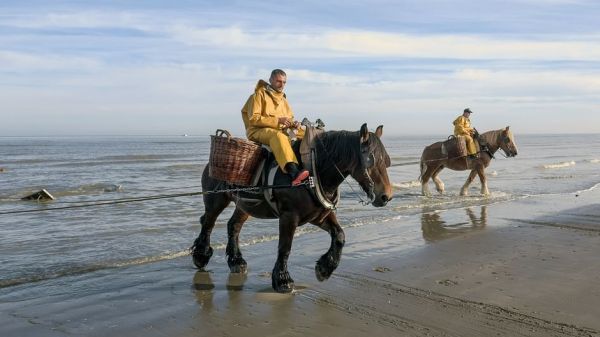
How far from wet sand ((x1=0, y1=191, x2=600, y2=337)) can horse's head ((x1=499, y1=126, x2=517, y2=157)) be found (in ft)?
25.7

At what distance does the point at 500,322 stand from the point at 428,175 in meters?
12.5

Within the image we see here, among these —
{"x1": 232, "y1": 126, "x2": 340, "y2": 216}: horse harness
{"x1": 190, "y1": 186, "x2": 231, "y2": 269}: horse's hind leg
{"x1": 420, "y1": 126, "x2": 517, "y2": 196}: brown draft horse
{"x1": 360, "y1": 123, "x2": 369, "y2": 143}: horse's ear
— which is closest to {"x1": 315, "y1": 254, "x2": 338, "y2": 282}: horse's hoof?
{"x1": 232, "y1": 126, "x2": 340, "y2": 216}: horse harness

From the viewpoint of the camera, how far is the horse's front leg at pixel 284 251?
604 centimetres

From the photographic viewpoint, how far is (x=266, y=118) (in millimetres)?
6262

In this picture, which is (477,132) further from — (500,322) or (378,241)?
(500,322)

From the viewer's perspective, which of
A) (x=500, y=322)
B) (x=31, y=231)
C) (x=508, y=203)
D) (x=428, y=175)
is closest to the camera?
(x=500, y=322)

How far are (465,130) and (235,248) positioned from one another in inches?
480

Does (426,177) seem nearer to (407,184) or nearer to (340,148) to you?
(407,184)

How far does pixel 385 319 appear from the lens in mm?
5320

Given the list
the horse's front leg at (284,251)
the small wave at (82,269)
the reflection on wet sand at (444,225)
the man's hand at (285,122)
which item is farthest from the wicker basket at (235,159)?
the reflection on wet sand at (444,225)

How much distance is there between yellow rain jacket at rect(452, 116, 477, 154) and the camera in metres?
17.3

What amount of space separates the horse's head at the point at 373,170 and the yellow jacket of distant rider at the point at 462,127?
1263 cm

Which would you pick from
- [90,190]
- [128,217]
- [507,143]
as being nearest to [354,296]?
[128,217]

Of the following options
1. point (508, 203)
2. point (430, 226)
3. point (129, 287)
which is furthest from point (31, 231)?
point (508, 203)
